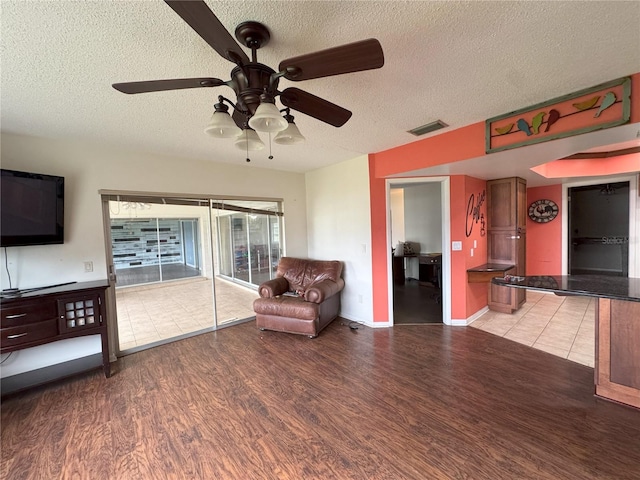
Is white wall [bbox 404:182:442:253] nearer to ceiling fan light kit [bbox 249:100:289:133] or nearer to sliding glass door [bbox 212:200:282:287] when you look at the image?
sliding glass door [bbox 212:200:282:287]

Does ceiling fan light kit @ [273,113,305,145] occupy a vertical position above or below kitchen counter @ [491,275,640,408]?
above

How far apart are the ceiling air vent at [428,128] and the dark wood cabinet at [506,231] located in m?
2.10

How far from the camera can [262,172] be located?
4316 millimetres

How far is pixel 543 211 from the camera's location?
512cm

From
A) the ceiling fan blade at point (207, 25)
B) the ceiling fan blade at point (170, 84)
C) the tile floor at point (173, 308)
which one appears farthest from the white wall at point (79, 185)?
the ceiling fan blade at point (207, 25)

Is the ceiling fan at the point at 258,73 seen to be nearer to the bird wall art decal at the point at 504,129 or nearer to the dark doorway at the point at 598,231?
the bird wall art decal at the point at 504,129

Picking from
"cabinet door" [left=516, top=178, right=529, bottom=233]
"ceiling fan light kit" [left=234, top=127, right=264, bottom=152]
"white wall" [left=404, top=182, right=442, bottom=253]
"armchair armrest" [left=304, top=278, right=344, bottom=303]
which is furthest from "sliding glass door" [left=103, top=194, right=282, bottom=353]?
"cabinet door" [left=516, top=178, right=529, bottom=233]

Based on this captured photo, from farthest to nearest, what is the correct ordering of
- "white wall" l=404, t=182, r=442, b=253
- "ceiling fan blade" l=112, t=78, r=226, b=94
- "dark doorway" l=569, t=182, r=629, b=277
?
"white wall" l=404, t=182, r=442, b=253, "dark doorway" l=569, t=182, r=629, b=277, "ceiling fan blade" l=112, t=78, r=226, b=94

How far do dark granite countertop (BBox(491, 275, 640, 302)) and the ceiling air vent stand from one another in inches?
64.7

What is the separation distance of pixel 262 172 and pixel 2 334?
3.32 meters

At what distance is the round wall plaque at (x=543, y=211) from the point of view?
502 cm

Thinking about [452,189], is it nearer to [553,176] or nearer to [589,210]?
[553,176]

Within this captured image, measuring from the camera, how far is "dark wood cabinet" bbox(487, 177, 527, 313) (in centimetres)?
402

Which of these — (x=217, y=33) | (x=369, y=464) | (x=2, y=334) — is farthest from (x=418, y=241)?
(x=2, y=334)
